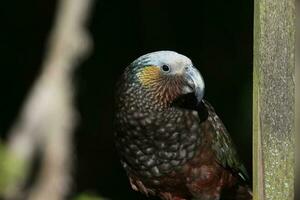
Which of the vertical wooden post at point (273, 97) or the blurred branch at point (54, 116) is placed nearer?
the vertical wooden post at point (273, 97)

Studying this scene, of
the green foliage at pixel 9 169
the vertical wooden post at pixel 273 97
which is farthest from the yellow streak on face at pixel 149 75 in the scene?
the green foliage at pixel 9 169

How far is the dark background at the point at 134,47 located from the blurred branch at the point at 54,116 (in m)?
0.70

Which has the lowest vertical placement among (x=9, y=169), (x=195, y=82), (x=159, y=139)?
(x=9, y=169)

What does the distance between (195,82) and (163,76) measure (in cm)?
24

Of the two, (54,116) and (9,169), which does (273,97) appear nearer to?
(9,169)

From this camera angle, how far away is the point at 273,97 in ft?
7.46

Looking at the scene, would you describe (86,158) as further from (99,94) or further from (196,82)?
(196,82)

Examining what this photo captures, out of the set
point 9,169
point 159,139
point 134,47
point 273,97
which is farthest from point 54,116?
point 273,97

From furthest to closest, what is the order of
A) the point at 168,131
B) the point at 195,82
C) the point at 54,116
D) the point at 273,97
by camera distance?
1. the point at 54,116
2. the point at 168,131
3. the point at 195,82
4. the point at 273,97

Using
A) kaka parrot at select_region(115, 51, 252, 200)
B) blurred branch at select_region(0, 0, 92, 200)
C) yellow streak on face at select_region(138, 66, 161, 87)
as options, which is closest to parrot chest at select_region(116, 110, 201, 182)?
kaka parrot at select_region(115, 51, 252, 200)

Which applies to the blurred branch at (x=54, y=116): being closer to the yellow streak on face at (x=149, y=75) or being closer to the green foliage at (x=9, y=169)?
the green foliage at (x=9, y=169)

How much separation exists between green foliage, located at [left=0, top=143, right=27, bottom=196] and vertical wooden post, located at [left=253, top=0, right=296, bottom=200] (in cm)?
242

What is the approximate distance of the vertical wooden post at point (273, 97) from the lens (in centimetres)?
225

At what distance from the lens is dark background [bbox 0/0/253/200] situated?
19.0 feet
